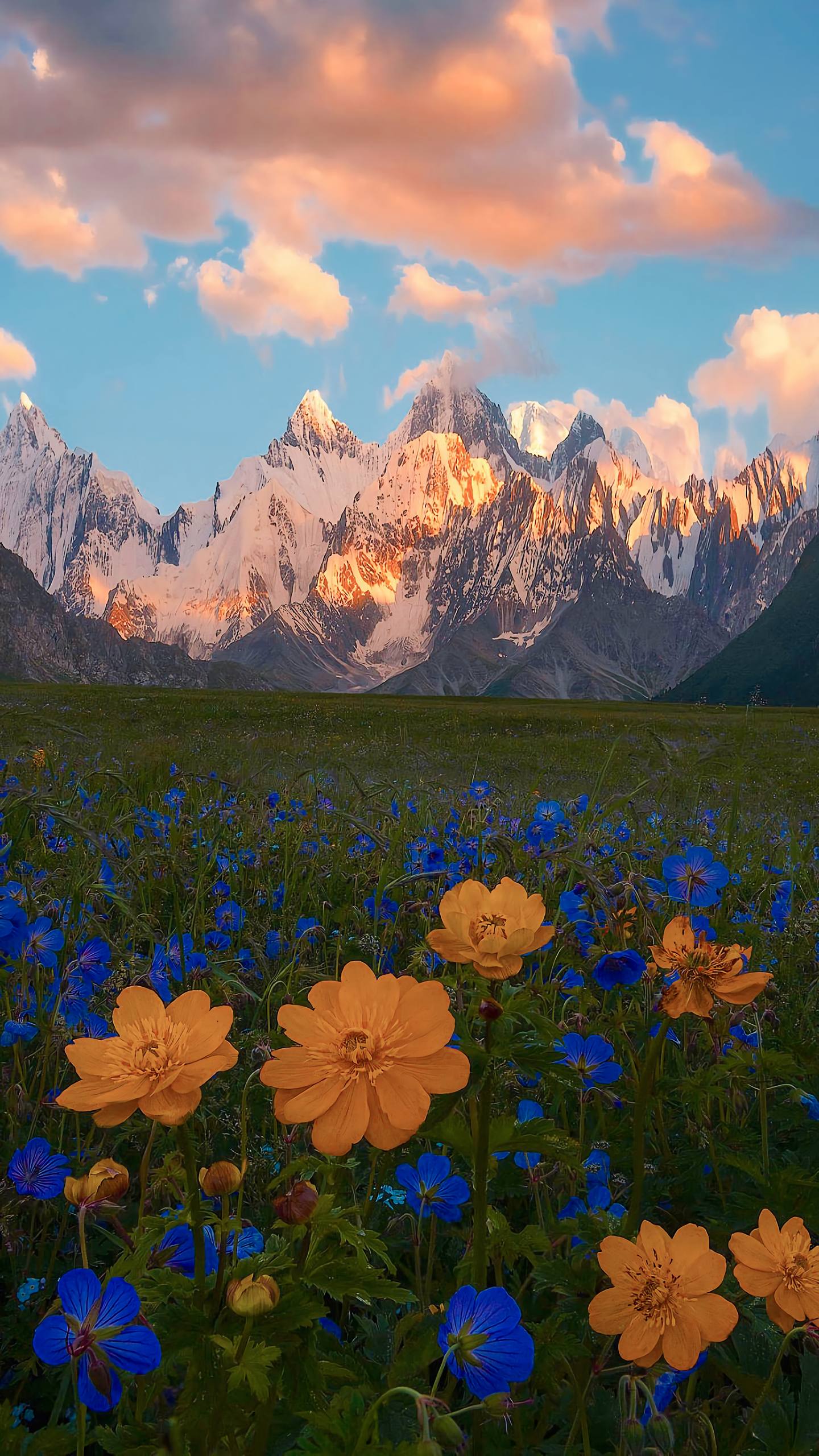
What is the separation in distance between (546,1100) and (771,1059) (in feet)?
2.60

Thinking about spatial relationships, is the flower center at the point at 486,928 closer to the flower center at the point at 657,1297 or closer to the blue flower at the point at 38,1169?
the flower center at the point at 657,1297

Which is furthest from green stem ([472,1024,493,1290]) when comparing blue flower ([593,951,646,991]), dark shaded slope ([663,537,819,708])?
dark shaded slope ([663,537,819,708])

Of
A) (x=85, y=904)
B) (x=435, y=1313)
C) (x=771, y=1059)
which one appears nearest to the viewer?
(x=435, y=1313)

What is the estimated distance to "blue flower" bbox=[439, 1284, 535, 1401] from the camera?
97cm

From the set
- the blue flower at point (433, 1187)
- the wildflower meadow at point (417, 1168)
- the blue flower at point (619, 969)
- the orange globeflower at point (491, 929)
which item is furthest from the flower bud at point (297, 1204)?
the blue flower at point (619, 969)

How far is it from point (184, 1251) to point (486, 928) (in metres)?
0.74

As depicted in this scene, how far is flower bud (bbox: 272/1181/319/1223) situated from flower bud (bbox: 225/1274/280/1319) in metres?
0.07

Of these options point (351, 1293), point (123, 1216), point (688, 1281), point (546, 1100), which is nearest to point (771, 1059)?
point (546, 1100)

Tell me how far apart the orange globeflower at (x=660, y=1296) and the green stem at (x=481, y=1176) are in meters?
0.16

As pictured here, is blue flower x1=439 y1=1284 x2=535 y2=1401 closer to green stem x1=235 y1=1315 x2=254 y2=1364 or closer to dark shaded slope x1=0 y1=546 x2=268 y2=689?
green stem x1=235 y1=1315 x2=254 y2=1364

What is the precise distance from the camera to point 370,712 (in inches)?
1189

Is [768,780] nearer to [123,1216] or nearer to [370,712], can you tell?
[123,1216]

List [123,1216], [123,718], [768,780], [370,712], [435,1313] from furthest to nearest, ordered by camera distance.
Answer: [370,712], [123,718], [768,780], [123,1216], [435,1313]

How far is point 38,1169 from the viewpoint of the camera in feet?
5.83
